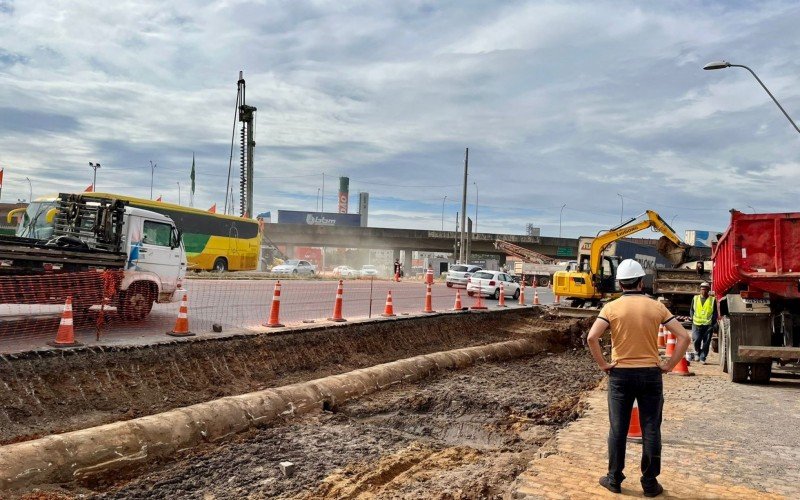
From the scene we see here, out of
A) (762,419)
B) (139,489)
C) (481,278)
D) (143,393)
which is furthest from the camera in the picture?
(481,278)

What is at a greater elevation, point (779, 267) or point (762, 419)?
point (779, 267)

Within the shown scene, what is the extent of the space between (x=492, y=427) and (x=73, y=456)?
4606mm

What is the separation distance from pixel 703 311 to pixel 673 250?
1123 centimetres

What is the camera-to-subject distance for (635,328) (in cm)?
486

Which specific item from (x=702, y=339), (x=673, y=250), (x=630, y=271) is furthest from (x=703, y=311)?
(x=673, y=250)

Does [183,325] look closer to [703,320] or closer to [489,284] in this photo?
[703,320]

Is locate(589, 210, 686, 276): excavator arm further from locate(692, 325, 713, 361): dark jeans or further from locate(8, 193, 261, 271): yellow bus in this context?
locate(8, 193, 261, 271): yellow bus

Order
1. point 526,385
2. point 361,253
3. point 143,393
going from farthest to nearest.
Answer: point 361,253
point 526,385
point 143,393

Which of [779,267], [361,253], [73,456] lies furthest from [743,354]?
[361,253]

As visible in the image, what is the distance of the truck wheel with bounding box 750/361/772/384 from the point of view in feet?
33.4

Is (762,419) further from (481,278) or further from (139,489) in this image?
(481,278)

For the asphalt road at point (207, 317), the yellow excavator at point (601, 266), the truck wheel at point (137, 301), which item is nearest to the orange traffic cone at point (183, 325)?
the asphalt road at point (207, 317)

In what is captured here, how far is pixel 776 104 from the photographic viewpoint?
68.2 feet

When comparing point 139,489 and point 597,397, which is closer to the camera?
point 139,489
